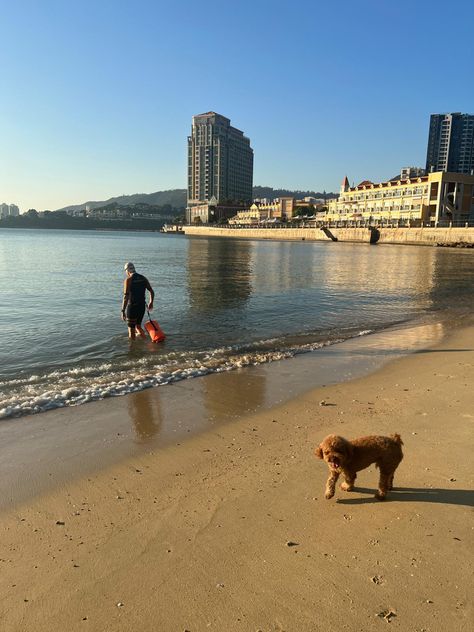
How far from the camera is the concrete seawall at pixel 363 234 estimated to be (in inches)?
2986

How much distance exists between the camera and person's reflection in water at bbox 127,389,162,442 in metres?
5.81

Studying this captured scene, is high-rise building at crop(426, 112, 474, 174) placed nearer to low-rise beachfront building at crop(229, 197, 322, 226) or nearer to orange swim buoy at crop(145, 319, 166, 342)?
low-rise beachfront building at crop(229, 197, 322, 226)

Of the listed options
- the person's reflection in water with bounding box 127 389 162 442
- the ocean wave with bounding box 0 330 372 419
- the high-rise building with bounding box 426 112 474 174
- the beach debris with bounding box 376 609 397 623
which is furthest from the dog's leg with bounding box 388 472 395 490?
the high-rise building with bounding box 426 112 474 174

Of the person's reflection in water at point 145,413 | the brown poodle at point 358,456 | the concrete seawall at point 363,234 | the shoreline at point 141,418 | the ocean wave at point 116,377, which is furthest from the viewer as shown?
the concrete seawall at point 363,234

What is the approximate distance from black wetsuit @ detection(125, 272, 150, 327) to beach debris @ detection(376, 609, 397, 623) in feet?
29.7

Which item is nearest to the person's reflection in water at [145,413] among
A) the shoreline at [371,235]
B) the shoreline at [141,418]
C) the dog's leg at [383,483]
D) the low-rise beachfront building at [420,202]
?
the shoreline at [141,418]

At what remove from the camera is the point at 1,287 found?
2306 cm

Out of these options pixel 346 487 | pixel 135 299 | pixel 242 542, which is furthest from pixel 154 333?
pixel 242 542

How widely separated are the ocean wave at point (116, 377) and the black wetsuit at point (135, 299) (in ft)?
5.26

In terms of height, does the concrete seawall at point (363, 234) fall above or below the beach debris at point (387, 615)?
above

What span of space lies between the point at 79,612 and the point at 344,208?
470ft

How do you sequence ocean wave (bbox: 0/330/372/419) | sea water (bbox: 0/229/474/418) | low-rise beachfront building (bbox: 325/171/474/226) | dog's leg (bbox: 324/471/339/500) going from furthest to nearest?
low-rise beachfront building (bbox: 325/171/474/226) → sea water (bbox: 0/229/474/418) → ocean wave (bbox: 0/330/372/419) → dog's leg (bbox: 324/471/339/500)

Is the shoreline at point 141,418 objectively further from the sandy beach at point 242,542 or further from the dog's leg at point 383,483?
the dog's leg at point 383,483

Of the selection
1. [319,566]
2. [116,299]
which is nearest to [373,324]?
[116,299]
